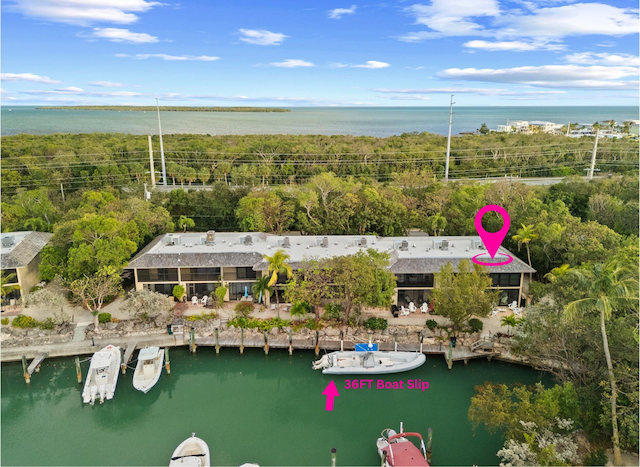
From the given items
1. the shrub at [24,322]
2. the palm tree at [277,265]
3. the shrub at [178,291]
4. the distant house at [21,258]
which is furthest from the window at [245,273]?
the distant house at [21,258]

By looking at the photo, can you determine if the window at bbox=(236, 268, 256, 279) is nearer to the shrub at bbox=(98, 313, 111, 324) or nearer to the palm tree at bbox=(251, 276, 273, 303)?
the palm tree at bbox=(251, 276, 273, 303)

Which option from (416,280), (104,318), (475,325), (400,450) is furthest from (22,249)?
(475,325)

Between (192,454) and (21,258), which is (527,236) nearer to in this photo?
(192,454)

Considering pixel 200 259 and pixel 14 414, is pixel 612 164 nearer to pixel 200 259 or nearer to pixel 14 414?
pixel 200 259

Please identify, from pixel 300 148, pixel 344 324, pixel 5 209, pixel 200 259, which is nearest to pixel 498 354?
pixel 344 324

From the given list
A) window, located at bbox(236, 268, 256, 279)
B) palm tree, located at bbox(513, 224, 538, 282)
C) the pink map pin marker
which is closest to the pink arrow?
window, located at bbox(236, 268, 256, 279)

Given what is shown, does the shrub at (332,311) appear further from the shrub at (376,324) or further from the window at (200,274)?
the window at (200,274)
